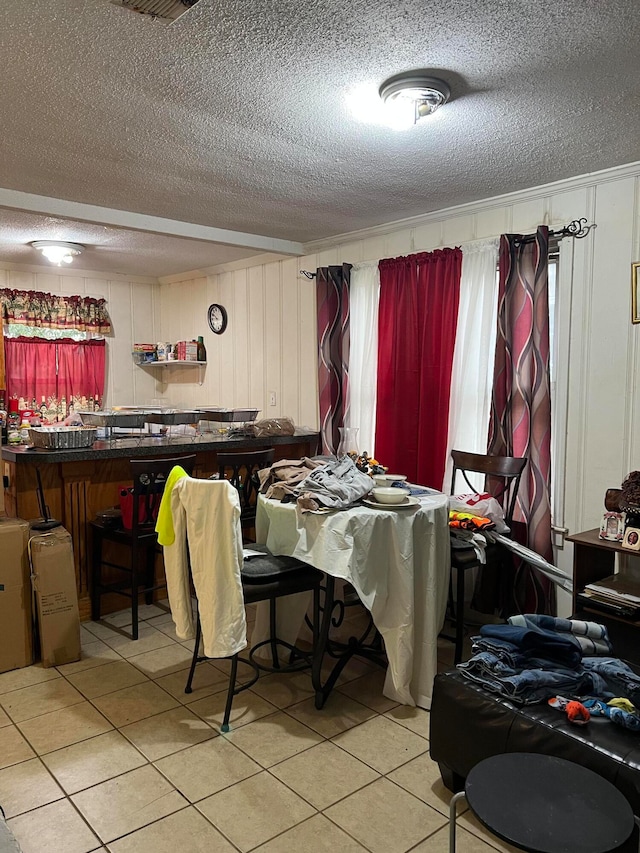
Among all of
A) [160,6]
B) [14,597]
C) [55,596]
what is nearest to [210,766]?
[55,596]

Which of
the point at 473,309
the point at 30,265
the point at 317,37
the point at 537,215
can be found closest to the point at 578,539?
the point at 473,309

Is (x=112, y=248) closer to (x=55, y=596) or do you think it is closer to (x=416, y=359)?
(x=416, y=359)

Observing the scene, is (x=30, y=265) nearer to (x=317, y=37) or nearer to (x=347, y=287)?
(x=347, y=287)

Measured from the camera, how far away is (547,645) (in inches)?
80.9

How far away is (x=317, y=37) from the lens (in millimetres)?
1828

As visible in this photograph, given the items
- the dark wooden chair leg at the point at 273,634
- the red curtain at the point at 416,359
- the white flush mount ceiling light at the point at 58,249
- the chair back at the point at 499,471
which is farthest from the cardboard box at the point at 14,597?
the white flush mount ceiling light at the point at 58,249

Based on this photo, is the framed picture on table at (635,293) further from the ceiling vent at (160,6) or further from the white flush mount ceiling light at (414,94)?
the ceiling vent at (160,6)

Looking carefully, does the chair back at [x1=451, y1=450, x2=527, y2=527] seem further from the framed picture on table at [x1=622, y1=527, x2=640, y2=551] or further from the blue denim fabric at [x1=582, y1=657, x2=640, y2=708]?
the blue denim fabric at [x1=582, y1=657, x2=640, y2=708]

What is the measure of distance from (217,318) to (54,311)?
151 centimetres

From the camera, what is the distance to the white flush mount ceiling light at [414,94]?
208 centimetres

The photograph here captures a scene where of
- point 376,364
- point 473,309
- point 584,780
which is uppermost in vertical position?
point 473,309

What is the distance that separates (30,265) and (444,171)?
4068 millimetres

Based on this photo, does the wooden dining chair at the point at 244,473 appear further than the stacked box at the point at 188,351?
No

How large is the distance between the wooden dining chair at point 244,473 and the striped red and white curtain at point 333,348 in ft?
2.39
